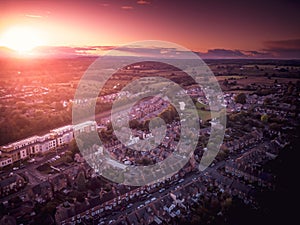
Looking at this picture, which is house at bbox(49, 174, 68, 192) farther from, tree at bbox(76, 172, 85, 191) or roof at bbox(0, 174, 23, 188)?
roof at bbox(0, 174, 23, 188)

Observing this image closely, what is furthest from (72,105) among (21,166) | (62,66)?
(62,66)

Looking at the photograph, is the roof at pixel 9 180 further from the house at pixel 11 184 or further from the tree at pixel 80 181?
the tree at pixel 80 181

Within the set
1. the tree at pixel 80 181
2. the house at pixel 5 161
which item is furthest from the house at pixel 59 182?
the house at pixel 5 161

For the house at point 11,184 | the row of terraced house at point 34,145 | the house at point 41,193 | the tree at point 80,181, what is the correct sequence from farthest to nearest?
the row of terraced house at point 34,145 → the house at point 11,184 → the tree at point 80,181 → the house at point 41,193

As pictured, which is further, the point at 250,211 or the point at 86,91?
the point at 86,91

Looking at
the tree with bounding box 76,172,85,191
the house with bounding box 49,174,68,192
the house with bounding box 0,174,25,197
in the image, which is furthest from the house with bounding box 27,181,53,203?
the house with bounding box 0,174,25,197

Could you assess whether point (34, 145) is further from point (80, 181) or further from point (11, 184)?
point (80, 181)

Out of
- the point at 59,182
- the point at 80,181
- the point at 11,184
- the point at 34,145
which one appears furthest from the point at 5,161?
the point at 80,181

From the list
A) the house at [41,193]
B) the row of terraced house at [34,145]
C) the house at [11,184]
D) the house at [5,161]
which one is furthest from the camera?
the row of terraced house at [34,145]

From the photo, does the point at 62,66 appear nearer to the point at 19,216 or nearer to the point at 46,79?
the point at 46,79
